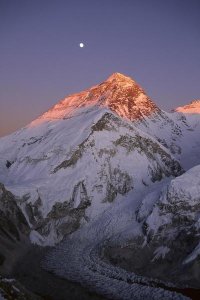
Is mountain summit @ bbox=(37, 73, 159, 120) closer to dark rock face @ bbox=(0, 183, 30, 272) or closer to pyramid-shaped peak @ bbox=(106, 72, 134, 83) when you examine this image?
pyramid-shaped peak @ bbox=(106, 72, 134, 83)

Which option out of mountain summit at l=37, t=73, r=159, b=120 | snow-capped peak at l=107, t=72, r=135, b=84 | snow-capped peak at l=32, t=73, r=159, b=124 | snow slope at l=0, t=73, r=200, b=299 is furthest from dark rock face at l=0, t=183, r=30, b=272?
snow-capped peak at l=107, t=72, r=135, b=84

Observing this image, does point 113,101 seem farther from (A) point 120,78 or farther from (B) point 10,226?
(B) point 10,226

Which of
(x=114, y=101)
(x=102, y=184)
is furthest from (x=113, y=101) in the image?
(x=102, y=184)

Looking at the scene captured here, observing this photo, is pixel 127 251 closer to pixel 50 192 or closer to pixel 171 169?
pixel 50 192

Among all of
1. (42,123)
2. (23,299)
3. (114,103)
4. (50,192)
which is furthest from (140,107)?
(23,299)

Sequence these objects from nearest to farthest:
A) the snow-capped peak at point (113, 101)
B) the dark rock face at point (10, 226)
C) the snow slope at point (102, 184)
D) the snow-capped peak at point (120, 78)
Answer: the snow slope at point (102, 184), the dark rock face at point (10, 226), the snow-capped peak at point (113, 101), the snow-capped peak at point (120, 78)

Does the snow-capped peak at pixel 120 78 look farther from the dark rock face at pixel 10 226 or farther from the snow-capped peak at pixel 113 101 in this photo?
the dark rock face at pixel 10 226

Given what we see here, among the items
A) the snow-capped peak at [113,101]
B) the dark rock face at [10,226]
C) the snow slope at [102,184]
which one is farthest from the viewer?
the snow-capped peak at [113,101]

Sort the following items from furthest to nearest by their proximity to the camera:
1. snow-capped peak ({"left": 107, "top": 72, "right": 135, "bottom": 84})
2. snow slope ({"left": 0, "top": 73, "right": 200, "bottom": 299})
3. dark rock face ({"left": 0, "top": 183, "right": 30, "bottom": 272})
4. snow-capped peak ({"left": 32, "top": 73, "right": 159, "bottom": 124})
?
snow-capped peak ({"left": 107, "top": 72, "right": 135, "bottom": 84}) → snow-capped peak ({"left": 32, "top": 73, "right": 159, "bottom": 124}) → dark rock face ({"left": 0, "top": 183, "right": 30, "bottom": 272}) → snow slope ({"left": 0, "top": 73, "right": 200, "bottom": 299})

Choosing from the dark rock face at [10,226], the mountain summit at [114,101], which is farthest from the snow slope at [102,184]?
the dark rock face at [10,226]
